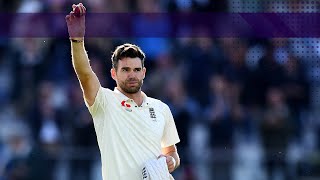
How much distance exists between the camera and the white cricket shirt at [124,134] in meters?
4.52

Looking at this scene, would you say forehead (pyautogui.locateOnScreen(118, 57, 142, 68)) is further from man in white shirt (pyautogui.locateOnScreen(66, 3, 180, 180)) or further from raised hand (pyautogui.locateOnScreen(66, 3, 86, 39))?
raised hand (pyautogui.locateOnScreen(66, 3, 86, 39))

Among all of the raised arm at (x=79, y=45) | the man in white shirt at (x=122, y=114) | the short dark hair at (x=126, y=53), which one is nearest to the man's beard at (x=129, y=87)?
the man in white shirt at (x=122, y=114)

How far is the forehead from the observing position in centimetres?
463

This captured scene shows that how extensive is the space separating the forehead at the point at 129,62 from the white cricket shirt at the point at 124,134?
16 centimetres

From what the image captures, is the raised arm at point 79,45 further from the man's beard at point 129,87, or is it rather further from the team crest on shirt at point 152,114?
the team crest on shirt at point 152,114

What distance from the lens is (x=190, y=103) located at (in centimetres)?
805

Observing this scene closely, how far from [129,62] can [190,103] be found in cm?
346

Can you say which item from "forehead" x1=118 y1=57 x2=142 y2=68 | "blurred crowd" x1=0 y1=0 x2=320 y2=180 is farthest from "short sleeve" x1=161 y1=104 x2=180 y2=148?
"blurred crowd" x1=0 y1=0 x2=320 y2=180

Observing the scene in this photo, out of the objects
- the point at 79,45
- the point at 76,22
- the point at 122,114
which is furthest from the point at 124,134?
the point at 76,22

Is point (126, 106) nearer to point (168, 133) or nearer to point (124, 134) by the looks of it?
point (124, 134)

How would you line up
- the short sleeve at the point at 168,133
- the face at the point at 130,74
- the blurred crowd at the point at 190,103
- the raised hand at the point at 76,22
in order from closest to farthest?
the raised hand at the point at 76,22 → the face at the point at 130,74 → the short sleeve at the point at 168,133 → the blurred crowd at the point at 190,103

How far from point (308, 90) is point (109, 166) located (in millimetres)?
4021

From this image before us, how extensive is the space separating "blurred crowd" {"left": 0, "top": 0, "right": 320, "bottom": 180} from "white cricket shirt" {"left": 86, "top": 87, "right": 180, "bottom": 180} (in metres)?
2.96

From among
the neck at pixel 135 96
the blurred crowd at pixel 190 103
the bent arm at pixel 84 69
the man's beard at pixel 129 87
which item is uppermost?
the bent arm at pixel 84 69
